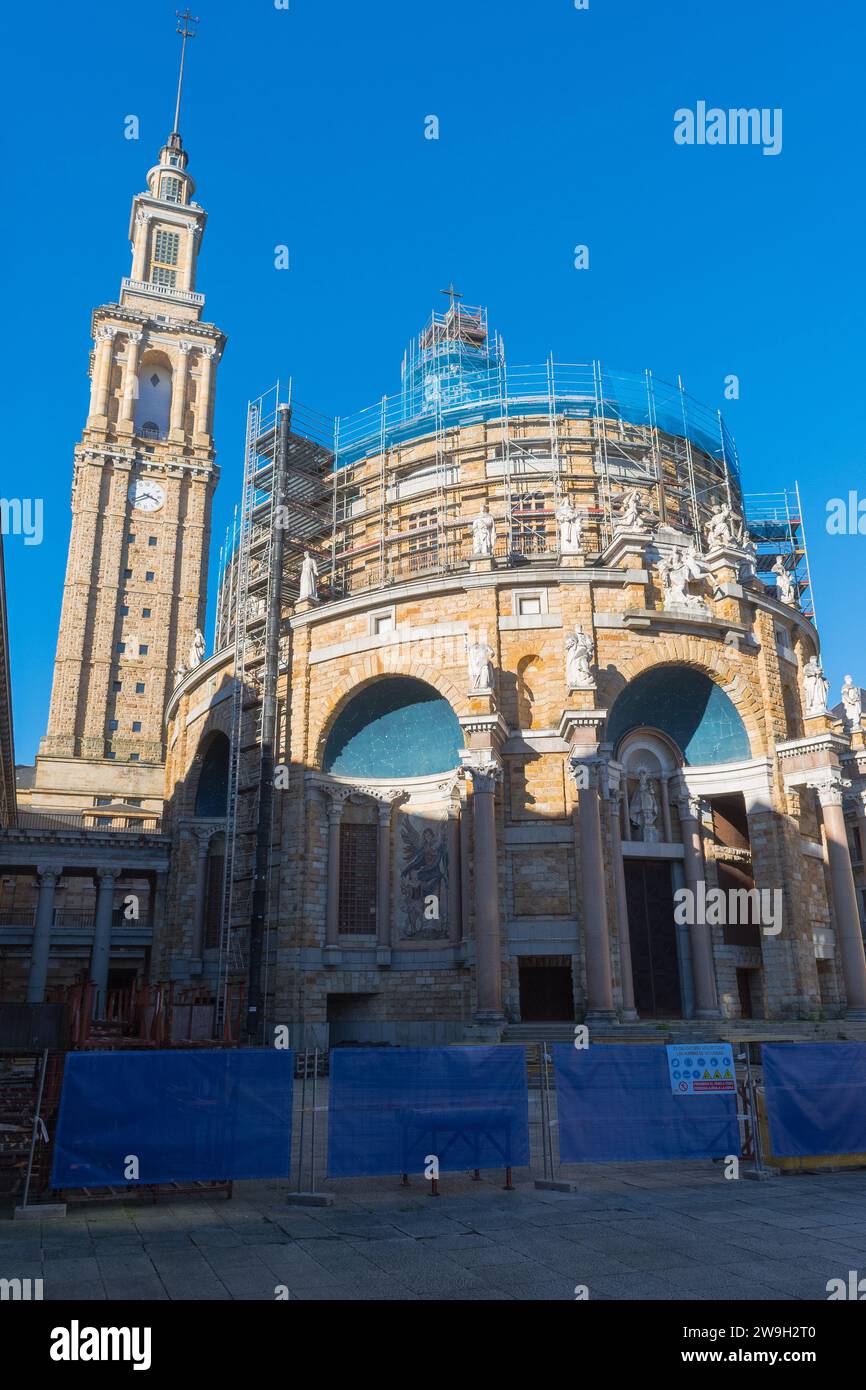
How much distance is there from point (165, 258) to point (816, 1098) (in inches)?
2925

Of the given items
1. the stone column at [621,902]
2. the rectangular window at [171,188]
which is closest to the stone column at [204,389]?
the rectangular window at [171,188]

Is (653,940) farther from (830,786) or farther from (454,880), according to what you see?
(830,786)

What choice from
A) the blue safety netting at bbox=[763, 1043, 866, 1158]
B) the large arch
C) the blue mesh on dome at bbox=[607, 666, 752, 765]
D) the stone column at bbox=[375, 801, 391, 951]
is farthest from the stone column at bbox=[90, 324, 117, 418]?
the blue safety netting at bbox=[763, 1043, 866, 1158]

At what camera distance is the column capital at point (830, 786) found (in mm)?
30453

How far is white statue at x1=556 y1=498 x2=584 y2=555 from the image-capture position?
31.2 m

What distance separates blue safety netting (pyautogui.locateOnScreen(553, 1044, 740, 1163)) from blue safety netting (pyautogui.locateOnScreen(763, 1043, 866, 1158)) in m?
0.77

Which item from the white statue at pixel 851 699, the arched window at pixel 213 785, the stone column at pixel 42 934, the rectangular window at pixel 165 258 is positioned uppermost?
the rectangular window at pixel 165 258

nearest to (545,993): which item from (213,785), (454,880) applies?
(454,880)

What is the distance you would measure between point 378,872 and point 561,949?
265 inches

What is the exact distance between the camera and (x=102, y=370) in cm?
6556

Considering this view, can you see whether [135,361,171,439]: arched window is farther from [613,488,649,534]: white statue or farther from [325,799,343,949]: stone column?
[325,799,343,949]: stone column

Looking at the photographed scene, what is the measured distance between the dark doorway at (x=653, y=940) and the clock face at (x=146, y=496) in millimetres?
45414

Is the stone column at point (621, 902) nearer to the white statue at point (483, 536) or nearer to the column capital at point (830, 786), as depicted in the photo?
the column capital at point (830, 786)
